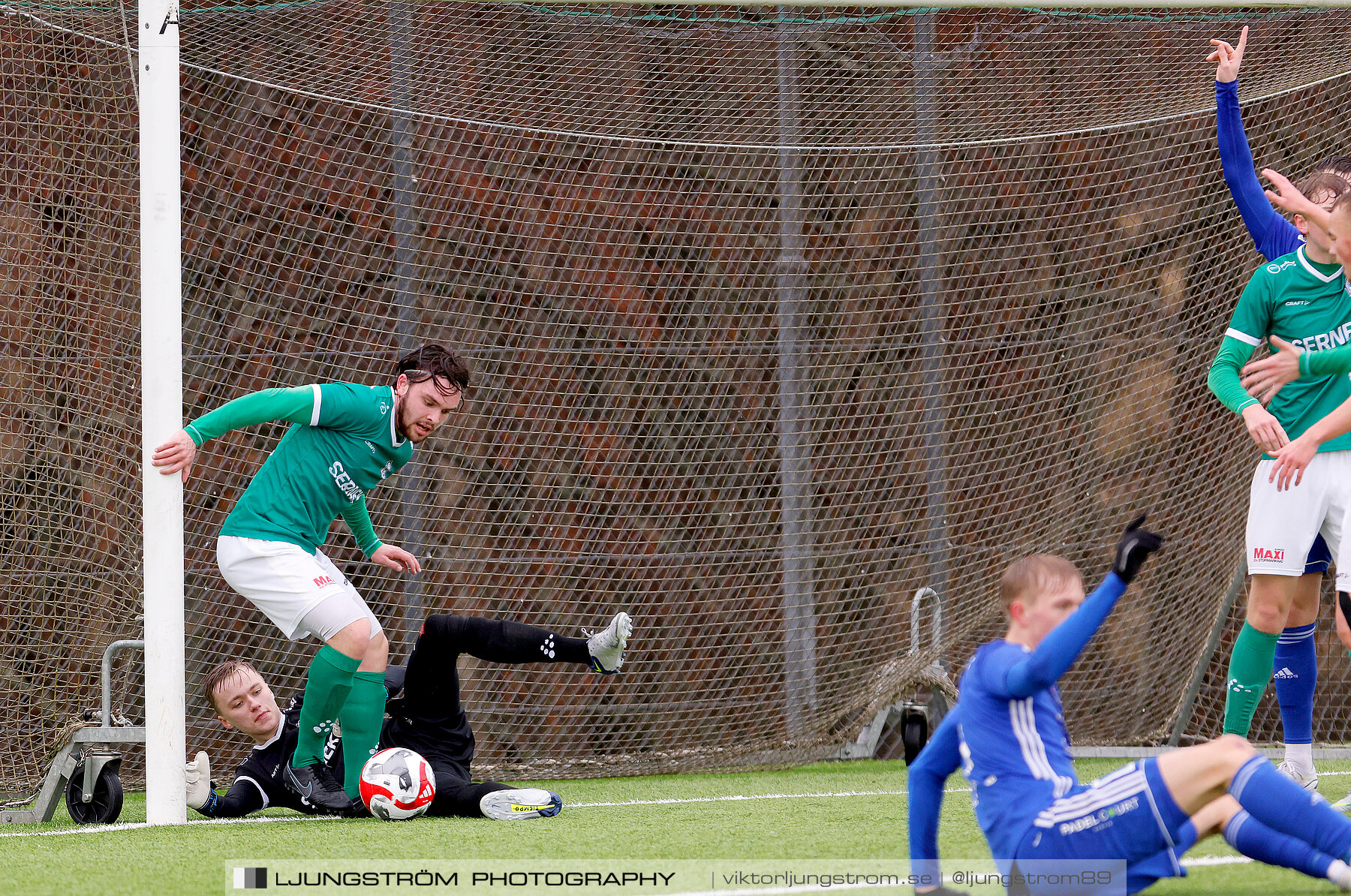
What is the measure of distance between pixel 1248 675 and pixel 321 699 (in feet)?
8.22

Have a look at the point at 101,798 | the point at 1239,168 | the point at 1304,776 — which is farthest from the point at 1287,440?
the point at 101,798

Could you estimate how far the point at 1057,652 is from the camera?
185 centimetres

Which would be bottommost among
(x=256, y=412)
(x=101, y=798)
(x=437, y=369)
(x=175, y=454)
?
(x=101, y=798)

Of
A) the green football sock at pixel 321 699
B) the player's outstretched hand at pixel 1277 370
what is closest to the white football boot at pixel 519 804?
the green football sock at pixel 321 699

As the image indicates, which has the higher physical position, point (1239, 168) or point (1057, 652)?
point (1239, 168)

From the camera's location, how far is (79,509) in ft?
13.9

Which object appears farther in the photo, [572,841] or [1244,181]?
[1244,181]

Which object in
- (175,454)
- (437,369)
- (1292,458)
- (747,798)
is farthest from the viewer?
(747,798)

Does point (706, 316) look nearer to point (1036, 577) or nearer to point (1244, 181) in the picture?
point (1244, 181)

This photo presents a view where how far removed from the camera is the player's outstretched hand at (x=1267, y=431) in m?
2.99

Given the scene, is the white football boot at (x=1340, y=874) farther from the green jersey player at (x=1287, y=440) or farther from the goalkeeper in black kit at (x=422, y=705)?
the goalkeeper in black kit at (x=422, y=705)

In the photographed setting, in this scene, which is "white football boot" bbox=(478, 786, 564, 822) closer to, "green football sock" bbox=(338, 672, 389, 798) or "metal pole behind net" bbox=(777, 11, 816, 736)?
"green football sock" bbox=(338, 672, 389, 798)

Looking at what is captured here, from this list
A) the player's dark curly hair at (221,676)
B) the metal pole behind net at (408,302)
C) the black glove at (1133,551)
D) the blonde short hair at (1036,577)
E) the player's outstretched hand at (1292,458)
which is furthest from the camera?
the metal pole behind net at (408,302)

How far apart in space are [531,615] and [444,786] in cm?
167
